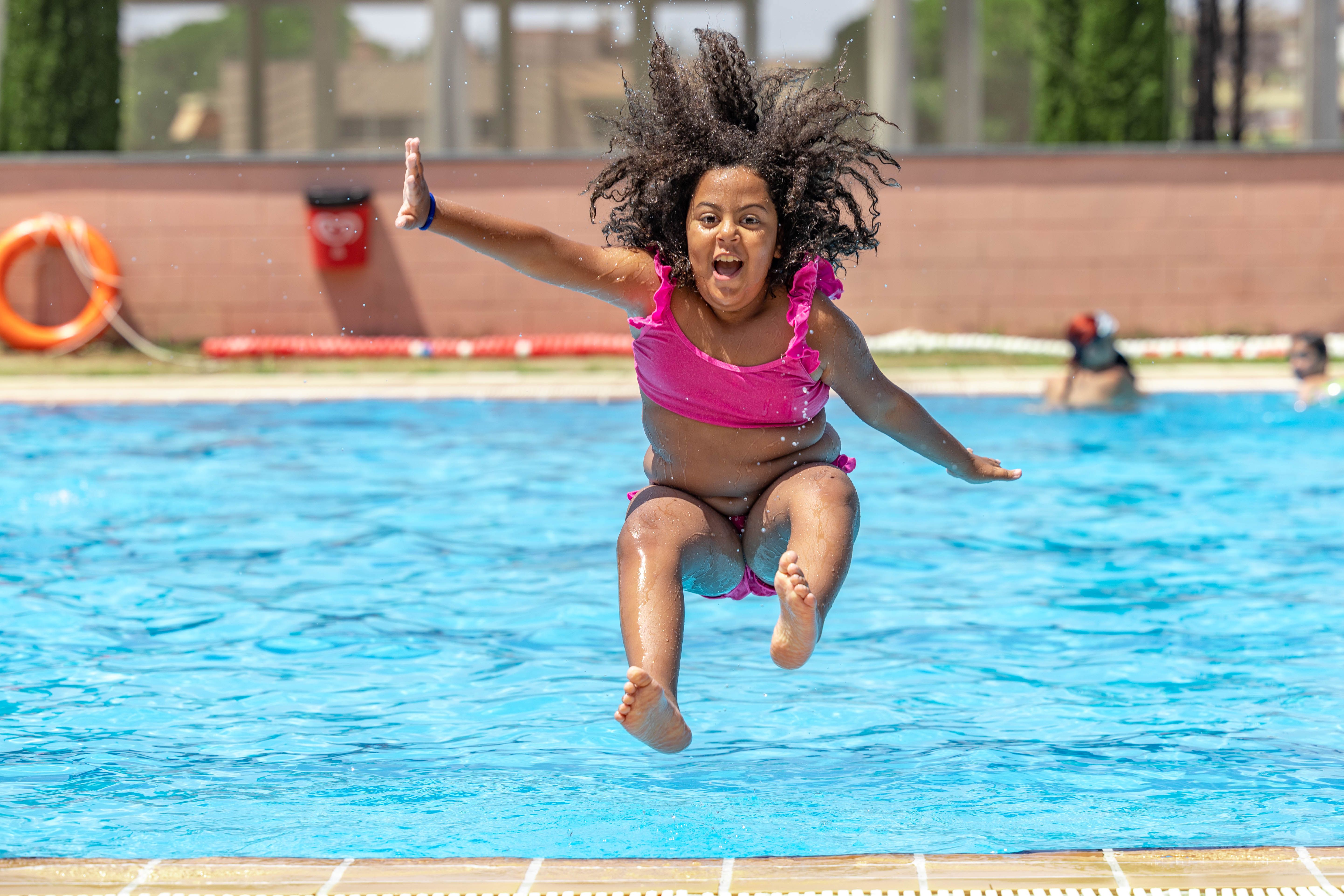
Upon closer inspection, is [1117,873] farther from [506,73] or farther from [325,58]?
[506,73]

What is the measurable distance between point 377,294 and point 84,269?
2737 mm

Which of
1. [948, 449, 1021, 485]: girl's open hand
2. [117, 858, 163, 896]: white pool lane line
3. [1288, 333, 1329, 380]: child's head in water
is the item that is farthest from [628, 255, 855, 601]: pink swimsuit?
[1288, 333, 1329, 380]: child's head in water

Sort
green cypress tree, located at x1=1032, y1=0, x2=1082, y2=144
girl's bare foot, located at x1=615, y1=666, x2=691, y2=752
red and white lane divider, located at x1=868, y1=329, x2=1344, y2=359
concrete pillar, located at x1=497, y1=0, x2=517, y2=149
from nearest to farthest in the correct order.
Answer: girl's bare foot, located at x1=615, y1=666, x2=691, y2=752 → red and white lane divider, located at x1=868, y1=329, x2=1344, y2=359 → green cypress tree, located at x1=1032, y1=0, x2=1082, y2=144 → concrete pillar, located at x1=497, y1=0, x2=517, y2=149

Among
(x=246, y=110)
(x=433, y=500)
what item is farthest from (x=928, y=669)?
(x=246, y=110)

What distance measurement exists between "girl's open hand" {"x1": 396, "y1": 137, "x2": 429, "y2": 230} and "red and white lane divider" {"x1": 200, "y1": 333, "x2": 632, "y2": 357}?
10112mm

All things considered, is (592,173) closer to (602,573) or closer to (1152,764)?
(602,573)

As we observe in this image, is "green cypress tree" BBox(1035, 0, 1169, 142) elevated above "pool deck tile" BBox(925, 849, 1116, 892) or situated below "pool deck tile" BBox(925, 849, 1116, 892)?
above

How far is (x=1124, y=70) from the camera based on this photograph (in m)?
15.9

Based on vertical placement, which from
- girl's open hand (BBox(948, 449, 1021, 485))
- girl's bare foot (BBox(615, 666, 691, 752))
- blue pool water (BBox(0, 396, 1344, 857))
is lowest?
blue pool water (BBox(0, 396, 1344, 857))

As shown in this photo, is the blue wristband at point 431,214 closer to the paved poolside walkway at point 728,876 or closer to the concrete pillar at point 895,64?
the paved poolside walkway at point 728,876

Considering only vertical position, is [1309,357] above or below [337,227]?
below

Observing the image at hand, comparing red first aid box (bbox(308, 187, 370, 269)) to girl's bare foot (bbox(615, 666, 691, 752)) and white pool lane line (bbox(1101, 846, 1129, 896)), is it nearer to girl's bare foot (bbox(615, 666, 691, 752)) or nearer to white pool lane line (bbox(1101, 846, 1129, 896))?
girl's bare foot (bbox(615, 666, 691, 752))

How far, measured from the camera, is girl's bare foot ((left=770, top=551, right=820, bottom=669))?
351 cm

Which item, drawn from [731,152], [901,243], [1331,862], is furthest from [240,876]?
[901,243]
